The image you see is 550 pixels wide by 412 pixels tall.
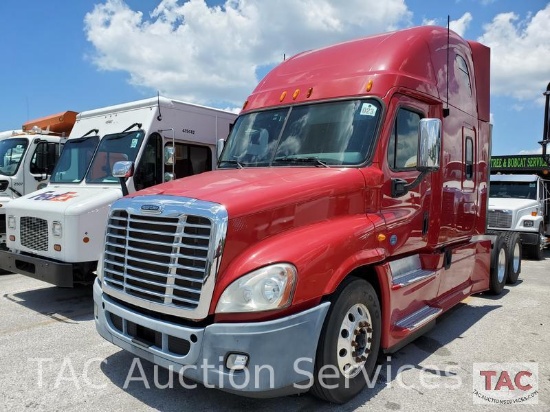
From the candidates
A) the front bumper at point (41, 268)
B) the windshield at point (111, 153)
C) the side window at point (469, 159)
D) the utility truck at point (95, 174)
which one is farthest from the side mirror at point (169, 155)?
the side window at point (469, 159)

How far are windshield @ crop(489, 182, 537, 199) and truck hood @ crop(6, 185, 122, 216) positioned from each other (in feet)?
35.6

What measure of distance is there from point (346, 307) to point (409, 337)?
125 cm

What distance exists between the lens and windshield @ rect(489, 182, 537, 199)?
41.6ft

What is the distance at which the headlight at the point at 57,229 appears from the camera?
5832 millimetres

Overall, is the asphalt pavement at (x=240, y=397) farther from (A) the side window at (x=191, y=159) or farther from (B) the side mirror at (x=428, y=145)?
(A) the side window at (x=191, y=159)

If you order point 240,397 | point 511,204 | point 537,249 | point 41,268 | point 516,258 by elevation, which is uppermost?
point 511,204

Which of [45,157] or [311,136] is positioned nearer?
[311,136]

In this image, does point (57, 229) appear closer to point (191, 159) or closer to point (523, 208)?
point (191, 159)

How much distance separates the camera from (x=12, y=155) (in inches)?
361

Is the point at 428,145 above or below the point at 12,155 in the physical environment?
below

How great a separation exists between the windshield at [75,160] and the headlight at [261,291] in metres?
5.02

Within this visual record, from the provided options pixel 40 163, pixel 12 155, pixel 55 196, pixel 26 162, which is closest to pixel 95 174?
pixel 55 196

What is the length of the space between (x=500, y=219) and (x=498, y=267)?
17.0 feet

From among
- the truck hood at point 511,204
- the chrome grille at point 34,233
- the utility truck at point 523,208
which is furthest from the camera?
the truck hood at point 511,204
